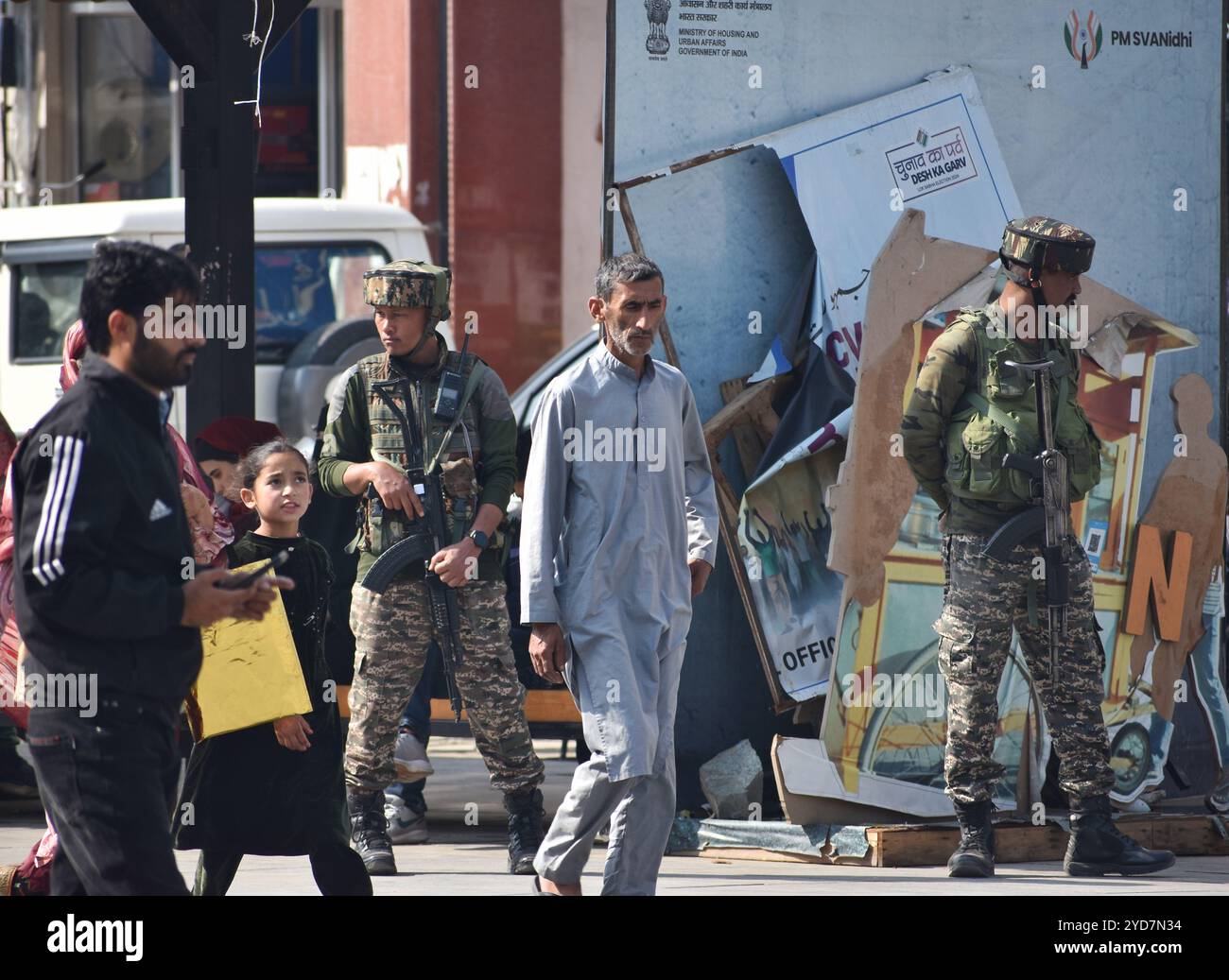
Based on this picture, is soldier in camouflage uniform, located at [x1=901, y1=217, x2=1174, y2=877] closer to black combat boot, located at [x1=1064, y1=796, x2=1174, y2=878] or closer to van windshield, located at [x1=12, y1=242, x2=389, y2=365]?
black combat boot, located at [x1=1064, y1=796, x2=1174, y2=878]

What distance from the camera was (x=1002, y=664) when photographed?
612 cm

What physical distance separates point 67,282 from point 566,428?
25.7 ft

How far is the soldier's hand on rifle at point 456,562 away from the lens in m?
6.07

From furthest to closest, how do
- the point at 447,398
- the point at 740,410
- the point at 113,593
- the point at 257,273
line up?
the point at 257,273 < the point at 740,410 < the point at 447,398 < the point at 113,593

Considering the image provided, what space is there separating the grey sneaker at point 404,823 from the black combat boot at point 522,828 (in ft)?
2.86

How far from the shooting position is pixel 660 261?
7012mm

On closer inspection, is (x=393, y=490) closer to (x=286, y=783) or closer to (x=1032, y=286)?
(x=286, y=783)
